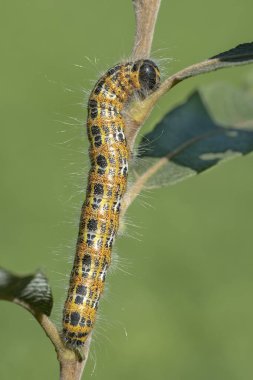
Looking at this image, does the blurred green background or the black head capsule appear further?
the blurred green background

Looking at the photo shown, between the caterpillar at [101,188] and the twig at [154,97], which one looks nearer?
the twig at [154,97]

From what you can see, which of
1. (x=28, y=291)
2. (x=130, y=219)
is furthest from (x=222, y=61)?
(x=130, y=219)

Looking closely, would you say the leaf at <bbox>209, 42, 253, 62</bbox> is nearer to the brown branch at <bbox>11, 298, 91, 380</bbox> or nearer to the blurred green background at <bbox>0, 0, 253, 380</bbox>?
the brown branch at <bbox>11, 298, 91, 380</bbox>

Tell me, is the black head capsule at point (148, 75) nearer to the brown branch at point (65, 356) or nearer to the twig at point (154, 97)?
the twig at point (154, 97)

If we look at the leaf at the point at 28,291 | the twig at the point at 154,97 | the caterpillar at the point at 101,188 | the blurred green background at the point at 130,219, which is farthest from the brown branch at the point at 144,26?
the blurred green background at the point at 130,219

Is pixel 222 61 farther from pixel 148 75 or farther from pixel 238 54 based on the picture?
pixel 148 75

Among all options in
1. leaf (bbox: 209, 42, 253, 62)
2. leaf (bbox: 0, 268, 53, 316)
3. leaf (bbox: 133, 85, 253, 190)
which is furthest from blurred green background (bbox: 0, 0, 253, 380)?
leaf (bbox: 0, 268, 53, 316)

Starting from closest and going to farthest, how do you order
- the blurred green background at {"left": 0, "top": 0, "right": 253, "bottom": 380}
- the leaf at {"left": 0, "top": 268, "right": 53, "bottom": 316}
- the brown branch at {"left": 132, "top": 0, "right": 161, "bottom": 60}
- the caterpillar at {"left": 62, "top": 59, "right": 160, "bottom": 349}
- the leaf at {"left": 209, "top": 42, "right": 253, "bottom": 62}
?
the leaf at {"left": 0, "top": 268, "right": 53, "bottom": 316} < the brown branch at {"left": 132, "top": 0, "right": 161, "bottom": 60} < the leaf at {"left": 209, "top": 42, "right": 253, "bottom": 62} < the caterpillar at {"left": 62, "top": 59, "right": 160, "bottom": 349} < the blurred green background at {"left": 0, "top": 0, "right": 253, "bottom": 380}
